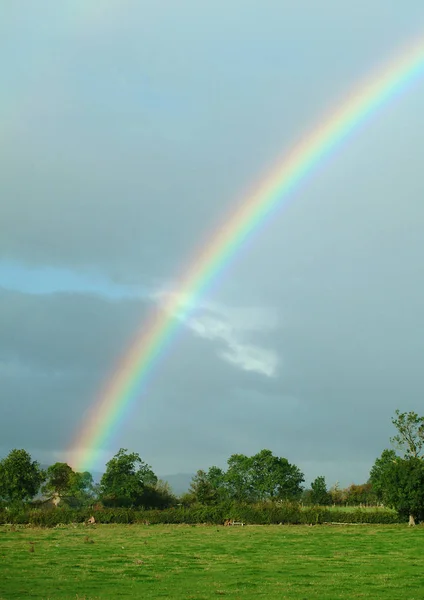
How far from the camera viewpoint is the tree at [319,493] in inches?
4210

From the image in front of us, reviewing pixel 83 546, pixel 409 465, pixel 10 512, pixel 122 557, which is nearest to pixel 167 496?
pixel 10 512

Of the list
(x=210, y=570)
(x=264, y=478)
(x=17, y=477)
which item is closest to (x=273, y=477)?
(x=264, y=478)

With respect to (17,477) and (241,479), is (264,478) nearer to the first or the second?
(241,479)

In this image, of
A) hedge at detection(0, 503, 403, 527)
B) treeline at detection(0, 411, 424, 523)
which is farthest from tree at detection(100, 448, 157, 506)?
hedge at detection(0, 503, 403, 527)

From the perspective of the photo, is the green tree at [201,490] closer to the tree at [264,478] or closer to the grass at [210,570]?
the tree at [264,478]

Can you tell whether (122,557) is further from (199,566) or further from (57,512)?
(57,512)

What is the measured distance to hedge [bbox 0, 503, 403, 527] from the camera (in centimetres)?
6700

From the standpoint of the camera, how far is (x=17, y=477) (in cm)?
8962

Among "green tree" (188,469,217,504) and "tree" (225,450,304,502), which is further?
"tree" (225,450,304,502)

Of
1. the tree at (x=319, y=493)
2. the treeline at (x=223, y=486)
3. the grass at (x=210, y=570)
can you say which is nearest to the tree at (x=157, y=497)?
the treeline at (x=223, y=486)

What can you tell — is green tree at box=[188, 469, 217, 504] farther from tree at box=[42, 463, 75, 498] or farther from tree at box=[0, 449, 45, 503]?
tree at box=[42, 463, 75, 498]

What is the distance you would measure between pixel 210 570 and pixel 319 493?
289ft

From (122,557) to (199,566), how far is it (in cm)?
516

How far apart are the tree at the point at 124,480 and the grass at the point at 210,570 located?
209 feet
